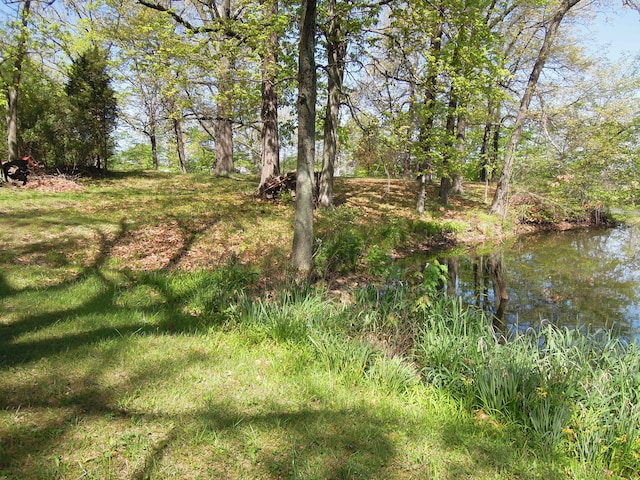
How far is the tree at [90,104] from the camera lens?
496 inches

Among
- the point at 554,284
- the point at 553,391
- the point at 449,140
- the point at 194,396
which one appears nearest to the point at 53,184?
the point at 194,396

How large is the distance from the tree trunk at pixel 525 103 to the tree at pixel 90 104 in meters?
16.3

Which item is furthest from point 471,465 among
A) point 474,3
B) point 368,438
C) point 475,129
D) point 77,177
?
point 475,129

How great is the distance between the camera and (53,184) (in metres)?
11.6

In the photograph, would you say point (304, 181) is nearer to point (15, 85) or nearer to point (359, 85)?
point (359, 85)

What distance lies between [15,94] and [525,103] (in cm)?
1943

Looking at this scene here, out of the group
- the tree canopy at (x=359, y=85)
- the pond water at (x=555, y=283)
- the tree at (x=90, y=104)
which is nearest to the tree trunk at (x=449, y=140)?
the tree canopy at (x=359, y=85)

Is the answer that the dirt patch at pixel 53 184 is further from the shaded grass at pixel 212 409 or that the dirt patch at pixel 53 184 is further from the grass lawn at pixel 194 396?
the shaded grass at pixel 212 409

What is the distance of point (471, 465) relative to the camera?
242cm

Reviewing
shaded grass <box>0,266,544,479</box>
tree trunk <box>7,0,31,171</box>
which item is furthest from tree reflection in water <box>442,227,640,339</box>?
tree trunk <box>7,0,31,171</box>

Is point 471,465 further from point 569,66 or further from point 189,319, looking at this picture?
point 569,66

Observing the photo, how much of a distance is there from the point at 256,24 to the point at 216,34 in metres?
1.29

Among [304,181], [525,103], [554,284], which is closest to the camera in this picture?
[304,181]

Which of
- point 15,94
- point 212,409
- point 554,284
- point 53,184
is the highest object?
point 15,94
